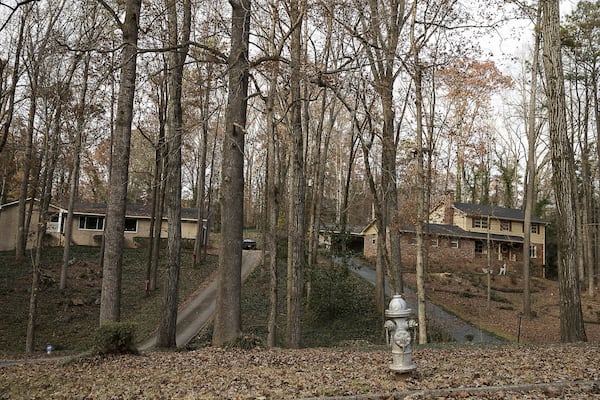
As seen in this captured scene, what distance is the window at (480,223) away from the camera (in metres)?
36.7

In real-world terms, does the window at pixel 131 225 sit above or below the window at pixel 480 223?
below

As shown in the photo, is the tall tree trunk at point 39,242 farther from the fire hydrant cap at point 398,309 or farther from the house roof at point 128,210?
the house roof at point 128,210

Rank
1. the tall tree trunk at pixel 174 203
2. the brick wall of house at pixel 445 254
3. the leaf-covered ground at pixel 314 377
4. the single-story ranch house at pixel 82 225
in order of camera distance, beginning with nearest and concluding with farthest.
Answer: the leaf-covered ground at pixel 314 377 → the tall tree trunk at pixel 174 203 → the single-story ranch house at pixel 82 225 → the brick wall of house at pixel 445 254

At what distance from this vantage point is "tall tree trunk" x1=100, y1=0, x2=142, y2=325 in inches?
382

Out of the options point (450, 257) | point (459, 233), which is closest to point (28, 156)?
point (450, 257)

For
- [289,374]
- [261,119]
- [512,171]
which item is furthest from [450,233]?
[289,374]

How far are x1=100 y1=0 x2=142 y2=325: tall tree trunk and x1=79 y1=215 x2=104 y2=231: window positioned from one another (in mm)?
25138

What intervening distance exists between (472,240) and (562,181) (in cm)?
2504

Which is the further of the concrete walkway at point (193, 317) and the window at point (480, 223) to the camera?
the window at point (480, 223)

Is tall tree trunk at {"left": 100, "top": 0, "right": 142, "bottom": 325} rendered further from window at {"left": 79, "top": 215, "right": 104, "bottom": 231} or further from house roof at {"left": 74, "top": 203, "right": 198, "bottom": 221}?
window at {"left": 79, "top": 215, "right": 104, "bottom": 231}

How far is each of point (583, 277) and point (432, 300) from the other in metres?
12.5

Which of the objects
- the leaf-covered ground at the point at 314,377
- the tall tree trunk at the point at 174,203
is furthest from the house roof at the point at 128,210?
the leaf-covered ground at the point at 314,377

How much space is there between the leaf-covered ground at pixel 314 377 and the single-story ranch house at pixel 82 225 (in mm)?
24188

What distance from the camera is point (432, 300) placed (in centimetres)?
2456
